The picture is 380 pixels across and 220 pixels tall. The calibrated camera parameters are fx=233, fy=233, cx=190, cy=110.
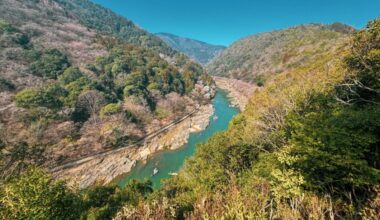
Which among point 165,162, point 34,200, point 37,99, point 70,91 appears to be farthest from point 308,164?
point 70,91

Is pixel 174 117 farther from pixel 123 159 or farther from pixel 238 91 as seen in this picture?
pixel 238 91

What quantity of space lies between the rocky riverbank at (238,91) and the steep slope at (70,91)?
13.0 meters

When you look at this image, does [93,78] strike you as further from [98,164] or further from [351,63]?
[351,63]

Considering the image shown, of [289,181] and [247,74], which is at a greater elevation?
[289,181]

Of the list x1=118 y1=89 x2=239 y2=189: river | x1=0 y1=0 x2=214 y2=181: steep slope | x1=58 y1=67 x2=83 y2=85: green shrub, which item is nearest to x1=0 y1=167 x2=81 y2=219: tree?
x1=0 y1=0 x2=214 y2=181: steep slope

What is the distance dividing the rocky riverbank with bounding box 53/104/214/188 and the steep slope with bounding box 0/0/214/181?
3588 mm

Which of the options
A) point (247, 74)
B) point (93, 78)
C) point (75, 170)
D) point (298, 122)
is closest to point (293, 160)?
point (298, 122)

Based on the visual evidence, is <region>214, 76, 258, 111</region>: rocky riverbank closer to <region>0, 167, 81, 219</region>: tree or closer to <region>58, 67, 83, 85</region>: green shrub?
<region>58, 67, 83, 85</region>: green shrub

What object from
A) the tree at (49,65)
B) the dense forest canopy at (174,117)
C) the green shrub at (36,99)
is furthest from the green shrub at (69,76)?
the green shrub at (36,99)

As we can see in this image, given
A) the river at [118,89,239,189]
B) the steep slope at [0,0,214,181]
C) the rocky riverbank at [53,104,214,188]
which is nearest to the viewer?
the rocky riverbank at [53,104,214,188]

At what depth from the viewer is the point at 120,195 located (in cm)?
2588

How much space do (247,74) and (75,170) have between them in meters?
140

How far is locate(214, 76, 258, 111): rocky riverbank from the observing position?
10359 centimetres

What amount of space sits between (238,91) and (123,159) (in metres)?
94.1
